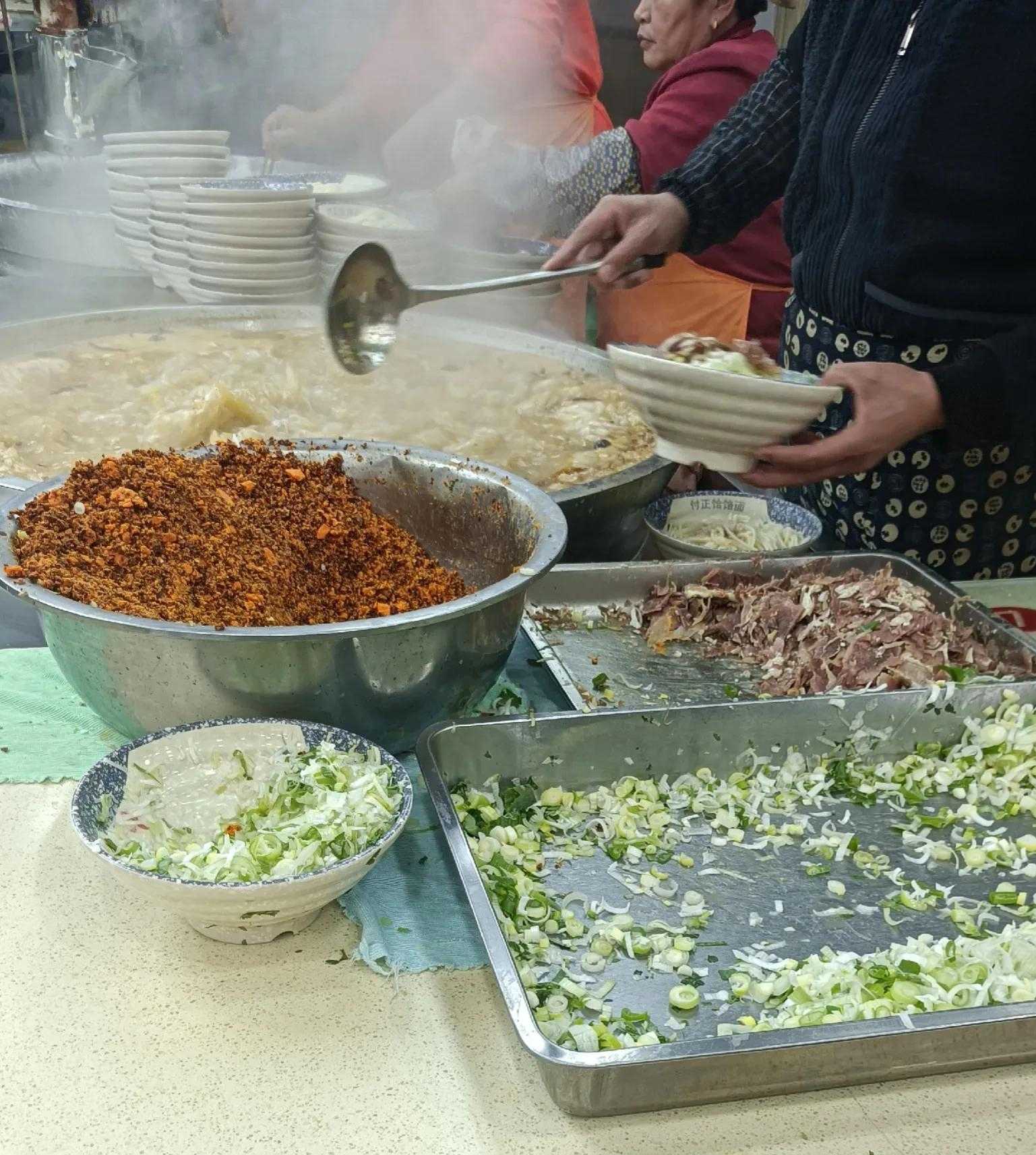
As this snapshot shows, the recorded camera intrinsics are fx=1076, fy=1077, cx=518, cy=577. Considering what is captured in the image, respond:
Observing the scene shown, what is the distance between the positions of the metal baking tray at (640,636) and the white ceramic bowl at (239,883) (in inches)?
16.0

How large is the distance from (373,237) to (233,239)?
0.35 metres

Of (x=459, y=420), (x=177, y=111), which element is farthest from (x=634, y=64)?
(x=459, y=420)

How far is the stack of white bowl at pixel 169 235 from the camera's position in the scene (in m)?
2.82

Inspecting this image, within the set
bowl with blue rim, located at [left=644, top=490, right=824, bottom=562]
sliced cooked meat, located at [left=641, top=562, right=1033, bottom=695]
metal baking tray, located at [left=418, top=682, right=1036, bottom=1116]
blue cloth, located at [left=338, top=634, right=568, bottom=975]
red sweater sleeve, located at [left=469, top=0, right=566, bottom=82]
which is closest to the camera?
metal baking tray, located at [left=418, top=682, right=1036, bottom=1116]

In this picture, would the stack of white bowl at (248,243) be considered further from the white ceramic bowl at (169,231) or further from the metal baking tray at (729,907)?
the metal baking tray at (729,907)

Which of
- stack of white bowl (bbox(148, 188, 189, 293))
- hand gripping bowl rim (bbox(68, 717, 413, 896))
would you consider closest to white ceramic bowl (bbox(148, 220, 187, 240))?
stack of white bowl (bbox(148, 188, 189, 293))

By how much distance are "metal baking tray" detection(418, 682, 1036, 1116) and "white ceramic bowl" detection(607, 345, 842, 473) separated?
0.36m

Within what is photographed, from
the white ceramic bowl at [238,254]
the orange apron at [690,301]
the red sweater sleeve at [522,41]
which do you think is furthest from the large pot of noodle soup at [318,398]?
the red sweater sleeve at [522,41]

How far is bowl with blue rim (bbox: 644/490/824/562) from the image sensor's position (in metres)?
1.92

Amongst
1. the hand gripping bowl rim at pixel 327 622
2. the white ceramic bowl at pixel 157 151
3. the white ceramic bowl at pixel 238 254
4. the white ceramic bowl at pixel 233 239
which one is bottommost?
the hand gripping bowl rim at pixel 327 622

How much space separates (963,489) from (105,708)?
1631 millimetres

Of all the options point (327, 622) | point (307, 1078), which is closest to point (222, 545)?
point (327, 622)

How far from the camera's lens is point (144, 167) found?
118 inches

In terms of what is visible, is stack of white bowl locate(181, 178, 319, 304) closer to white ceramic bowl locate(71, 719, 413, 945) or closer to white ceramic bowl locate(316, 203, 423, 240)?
white ceramic bowl locate(316, 203, 423, 240)
